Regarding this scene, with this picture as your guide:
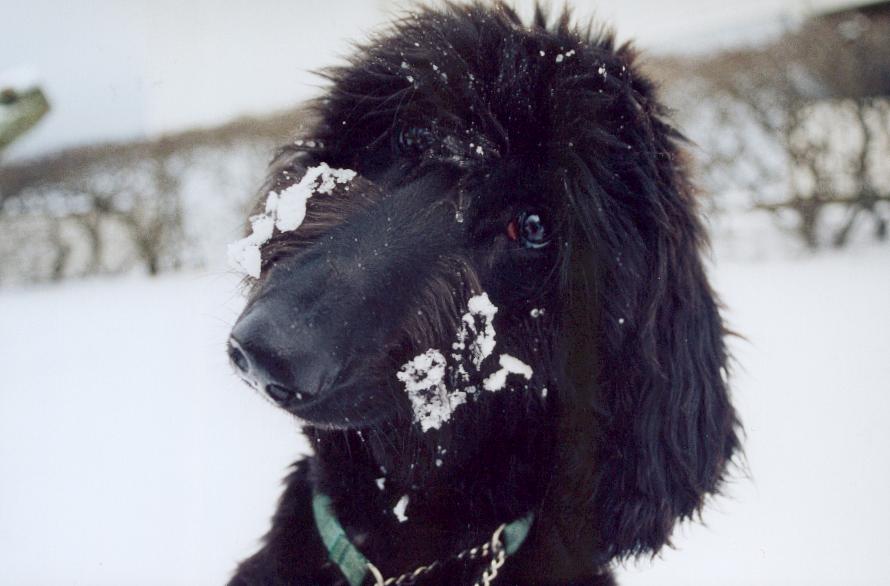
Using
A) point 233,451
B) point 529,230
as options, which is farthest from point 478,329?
point 233,451

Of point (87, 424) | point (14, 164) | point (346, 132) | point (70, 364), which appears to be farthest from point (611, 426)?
point (14, 164)

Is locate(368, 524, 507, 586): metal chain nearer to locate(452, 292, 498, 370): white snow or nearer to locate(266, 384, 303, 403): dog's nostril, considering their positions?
locate(452, 292, 498, 370): white snow

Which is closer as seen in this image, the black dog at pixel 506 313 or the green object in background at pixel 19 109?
the black dog at pixel 506 313

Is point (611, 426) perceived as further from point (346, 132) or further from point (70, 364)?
point (70, 364)

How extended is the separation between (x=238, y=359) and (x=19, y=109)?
1.35m

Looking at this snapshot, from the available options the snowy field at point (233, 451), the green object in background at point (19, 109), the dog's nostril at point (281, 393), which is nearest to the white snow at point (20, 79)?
the green object in background at point (19, 109)

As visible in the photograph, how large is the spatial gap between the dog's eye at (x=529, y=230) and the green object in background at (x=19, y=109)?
1502 millimetres

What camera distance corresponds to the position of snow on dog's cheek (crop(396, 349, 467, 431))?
1.48 metres

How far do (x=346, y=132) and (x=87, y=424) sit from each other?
4.19 metres

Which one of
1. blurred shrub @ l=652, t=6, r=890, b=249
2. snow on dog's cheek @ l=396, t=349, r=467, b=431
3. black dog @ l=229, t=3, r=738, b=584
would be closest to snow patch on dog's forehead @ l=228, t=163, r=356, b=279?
black dog @ l=229, t=3, r=738, b=584

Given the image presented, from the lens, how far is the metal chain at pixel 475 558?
165 cm

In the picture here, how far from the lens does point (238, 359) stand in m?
1.20

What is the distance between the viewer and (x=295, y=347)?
1178 millimetres

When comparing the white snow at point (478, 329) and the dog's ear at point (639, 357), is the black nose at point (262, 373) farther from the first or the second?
the dog's ear at point (639, 357)
